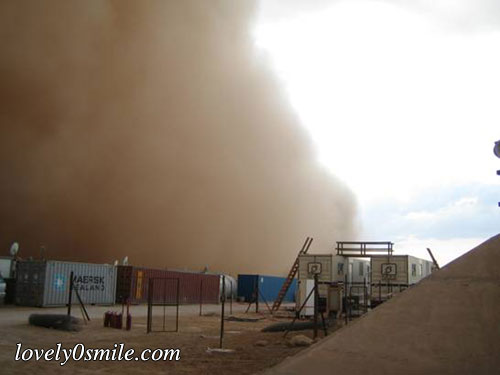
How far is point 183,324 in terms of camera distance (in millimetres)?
16672

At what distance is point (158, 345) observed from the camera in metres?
11.4

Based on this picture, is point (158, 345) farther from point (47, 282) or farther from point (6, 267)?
point (6, 267)

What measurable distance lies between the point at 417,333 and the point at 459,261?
6.87ft

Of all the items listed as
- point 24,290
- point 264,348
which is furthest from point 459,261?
point 24,290

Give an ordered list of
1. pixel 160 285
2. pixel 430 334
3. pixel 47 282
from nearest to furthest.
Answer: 1. pixel 430 334
2. pixel 47 282
3. pixel 160 285

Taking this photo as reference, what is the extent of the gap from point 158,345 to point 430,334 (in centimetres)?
631

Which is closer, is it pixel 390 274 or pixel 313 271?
pixel 390 274

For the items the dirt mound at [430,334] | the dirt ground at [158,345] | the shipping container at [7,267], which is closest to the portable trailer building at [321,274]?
the dirt ground at [158,345]

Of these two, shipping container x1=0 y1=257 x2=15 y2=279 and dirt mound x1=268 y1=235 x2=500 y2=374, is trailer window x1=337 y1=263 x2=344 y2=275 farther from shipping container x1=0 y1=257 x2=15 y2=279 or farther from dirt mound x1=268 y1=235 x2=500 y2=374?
shipping container x1=0 y1=257 x2=15 y2=279

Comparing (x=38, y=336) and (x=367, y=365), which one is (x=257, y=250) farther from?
(x=367, y=365)

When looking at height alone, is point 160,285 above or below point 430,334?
below

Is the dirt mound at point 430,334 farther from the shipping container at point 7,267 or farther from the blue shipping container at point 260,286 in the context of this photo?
the blue shipping container at point 260,286

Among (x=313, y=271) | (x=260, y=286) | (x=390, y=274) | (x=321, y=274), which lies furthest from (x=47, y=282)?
(x=260, y=286)

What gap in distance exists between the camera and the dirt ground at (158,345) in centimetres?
854
